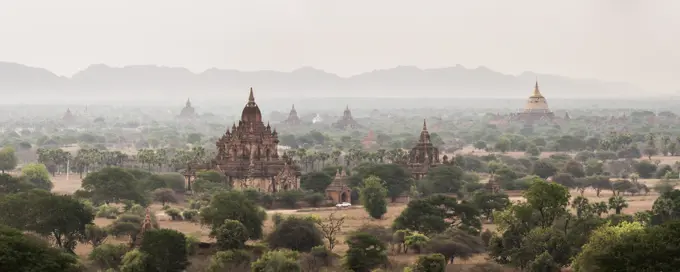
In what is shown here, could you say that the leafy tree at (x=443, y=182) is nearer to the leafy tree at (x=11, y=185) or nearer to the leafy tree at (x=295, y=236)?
the leafy tree at (x=295, y=236)

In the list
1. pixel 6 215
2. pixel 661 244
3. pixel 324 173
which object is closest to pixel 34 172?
pixel 324 173

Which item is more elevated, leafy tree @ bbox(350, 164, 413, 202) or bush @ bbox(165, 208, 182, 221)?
leafy tree @ bbox(350, 164, 413, 202)

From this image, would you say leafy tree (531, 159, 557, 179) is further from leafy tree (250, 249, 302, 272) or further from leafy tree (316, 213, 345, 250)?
leafy tree (250, 249, 302, 272)

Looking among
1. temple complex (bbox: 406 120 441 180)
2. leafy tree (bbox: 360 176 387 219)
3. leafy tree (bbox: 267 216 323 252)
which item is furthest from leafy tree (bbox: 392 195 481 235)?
temple complex (bbox: 406 120 441 180)

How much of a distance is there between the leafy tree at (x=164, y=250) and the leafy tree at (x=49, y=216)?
7216mm

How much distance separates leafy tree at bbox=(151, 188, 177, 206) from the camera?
87.1 metres

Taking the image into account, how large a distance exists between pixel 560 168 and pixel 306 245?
210ft

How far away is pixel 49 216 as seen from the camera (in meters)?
57.1

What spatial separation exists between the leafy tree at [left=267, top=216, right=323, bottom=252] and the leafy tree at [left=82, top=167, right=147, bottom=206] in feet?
82.3

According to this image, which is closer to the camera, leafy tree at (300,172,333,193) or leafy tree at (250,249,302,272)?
leafy tree at (250,249,302,272)

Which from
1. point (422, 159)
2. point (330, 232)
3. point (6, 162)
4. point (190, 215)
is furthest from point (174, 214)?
point (6, 162)

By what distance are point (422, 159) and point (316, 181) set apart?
1405 centimetres

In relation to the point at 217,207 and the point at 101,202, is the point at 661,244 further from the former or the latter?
the point at 101,202

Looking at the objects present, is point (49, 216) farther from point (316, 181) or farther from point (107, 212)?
point (316, 181)
